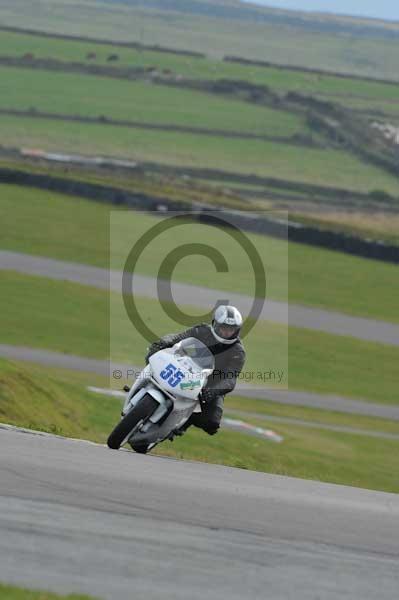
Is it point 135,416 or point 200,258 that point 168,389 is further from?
point 200,258

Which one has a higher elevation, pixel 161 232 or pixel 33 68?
pixel 161 232

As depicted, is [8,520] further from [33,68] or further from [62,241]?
[33,68]

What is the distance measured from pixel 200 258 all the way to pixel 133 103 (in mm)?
55868

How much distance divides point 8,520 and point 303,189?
66197mm

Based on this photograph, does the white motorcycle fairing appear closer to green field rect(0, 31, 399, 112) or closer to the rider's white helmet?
the rider's white helmet

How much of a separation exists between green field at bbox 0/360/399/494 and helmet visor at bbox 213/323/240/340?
5.45 m

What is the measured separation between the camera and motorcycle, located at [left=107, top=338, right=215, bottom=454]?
1166 centimetres

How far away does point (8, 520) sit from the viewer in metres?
7.55

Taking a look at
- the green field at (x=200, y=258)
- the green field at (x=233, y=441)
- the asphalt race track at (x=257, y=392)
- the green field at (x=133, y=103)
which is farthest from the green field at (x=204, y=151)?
the green field at (x=233, y=441)

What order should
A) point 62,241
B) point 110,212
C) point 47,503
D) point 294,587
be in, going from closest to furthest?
1. point 294,587
2. point 47,503
3. point 62,241
4. point 110,212

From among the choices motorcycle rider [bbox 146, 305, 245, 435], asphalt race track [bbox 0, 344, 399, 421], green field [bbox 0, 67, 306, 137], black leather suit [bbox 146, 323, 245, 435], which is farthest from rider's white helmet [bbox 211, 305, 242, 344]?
green field [bbox 0, 67, 306, 137]

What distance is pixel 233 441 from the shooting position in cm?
2173

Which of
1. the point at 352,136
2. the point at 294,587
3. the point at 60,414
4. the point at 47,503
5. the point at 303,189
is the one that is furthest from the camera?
the point at 352,136

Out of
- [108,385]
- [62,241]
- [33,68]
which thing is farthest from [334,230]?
[33,68]
